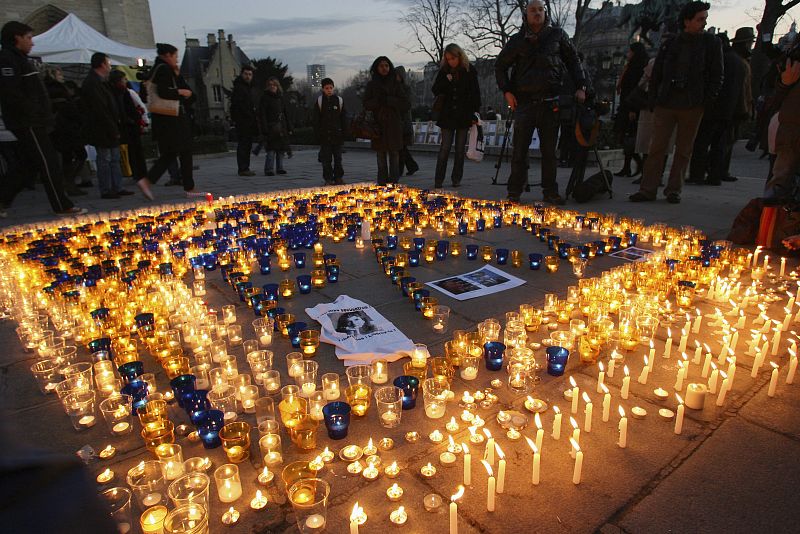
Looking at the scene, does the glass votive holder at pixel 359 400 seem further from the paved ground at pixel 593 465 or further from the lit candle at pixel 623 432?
the lit candle at pixel 623 432

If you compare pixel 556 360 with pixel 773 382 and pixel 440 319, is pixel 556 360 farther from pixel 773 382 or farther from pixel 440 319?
pixel 773 382

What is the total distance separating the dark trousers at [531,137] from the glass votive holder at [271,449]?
6.24 m

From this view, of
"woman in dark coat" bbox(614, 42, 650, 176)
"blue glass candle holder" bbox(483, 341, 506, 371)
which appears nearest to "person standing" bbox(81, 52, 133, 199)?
"blue glass candle holder" bbox(483, 341, 506, 371)

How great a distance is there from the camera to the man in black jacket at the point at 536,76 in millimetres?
6734

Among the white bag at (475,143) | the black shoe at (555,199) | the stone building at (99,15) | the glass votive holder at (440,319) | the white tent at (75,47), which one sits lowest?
the glass votive holder at (440,319)

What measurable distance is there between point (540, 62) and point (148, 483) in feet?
22.7

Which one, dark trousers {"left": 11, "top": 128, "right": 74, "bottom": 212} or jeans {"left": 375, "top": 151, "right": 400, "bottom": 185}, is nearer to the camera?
dark trousers {"left": 11, "top": 128, "right": 74, "bottom": 212}

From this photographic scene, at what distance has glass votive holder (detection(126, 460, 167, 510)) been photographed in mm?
1836

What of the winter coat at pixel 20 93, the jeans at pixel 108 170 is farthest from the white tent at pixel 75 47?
the winter coat at pixel 20 93

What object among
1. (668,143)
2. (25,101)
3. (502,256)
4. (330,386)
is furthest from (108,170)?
(668,143)

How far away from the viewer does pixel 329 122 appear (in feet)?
32.3

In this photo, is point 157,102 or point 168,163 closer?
point 157,102

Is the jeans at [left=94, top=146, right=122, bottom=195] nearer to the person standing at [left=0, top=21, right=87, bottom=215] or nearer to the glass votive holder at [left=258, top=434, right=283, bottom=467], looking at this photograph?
the person standing at [left=0, top=21, right=87, bottom=215]

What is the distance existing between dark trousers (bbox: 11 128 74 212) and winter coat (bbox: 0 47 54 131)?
0.14 m
